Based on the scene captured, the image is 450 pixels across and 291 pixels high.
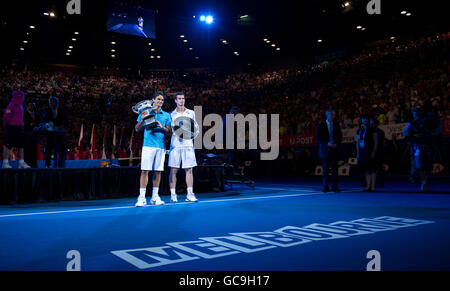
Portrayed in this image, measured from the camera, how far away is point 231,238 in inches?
116

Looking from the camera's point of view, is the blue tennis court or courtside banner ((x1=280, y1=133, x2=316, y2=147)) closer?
the blue tennis court

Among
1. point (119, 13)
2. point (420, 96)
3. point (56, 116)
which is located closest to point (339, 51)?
point (420, 96)

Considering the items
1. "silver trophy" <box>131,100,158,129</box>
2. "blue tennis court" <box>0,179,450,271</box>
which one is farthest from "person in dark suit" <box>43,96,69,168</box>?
"silver trophy" <box>131,100,158,129</box>

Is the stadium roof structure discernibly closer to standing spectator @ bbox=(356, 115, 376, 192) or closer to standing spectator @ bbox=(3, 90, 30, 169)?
standing spectator @ bbox=(3, 90, 30, 169)

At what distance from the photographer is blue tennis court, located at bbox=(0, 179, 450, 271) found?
7.22 ft

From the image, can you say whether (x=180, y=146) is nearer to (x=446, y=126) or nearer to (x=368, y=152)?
(x=368, y=152)

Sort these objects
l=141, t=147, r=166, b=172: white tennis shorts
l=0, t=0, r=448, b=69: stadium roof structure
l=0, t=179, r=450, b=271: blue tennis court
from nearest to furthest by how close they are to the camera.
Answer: l=0, t=179, r=450, b=271: blue tennis court
l=141, t=147, r=166, b=172: white tennis shorts
l=0, t=0, r=448, b=69: stadium roof structure

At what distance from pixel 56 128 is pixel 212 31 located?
13.9 meters

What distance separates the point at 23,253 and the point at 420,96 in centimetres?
1376

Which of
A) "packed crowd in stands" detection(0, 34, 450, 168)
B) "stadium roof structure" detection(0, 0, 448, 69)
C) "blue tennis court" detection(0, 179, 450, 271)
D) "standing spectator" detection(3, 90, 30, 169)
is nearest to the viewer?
"blue tennis court" detection(0, 179, 450, 271)

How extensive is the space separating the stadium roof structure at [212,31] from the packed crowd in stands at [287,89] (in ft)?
3.95

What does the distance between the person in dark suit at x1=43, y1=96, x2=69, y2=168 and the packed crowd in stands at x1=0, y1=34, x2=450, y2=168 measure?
3.95m

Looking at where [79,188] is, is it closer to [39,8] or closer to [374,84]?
[39,8]

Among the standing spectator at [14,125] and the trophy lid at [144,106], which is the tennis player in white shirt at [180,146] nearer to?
the trophy lid at [144,106]
